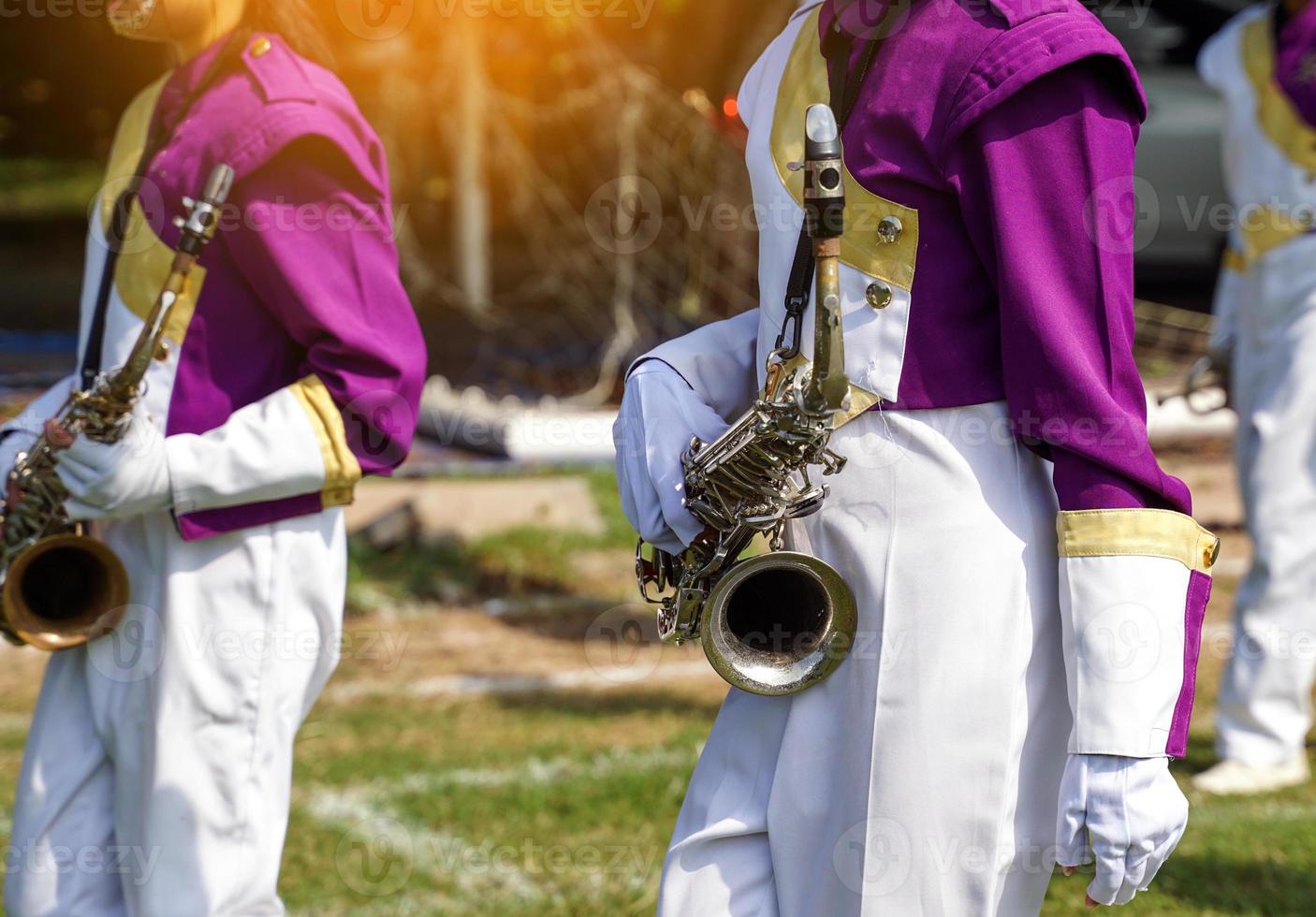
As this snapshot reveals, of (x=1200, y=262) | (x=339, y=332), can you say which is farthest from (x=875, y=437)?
(x=1200, y=262)

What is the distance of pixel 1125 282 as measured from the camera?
1.99 metres

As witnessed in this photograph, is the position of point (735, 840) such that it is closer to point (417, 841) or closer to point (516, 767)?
point (417, 841)

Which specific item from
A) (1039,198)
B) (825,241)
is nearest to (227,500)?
(825,241)

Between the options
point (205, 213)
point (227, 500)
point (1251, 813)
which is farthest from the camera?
point (1251, 813)

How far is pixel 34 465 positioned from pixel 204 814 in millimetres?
635

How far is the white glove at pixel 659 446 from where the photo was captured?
2.10m

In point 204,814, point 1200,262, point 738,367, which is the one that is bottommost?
point 1200,262

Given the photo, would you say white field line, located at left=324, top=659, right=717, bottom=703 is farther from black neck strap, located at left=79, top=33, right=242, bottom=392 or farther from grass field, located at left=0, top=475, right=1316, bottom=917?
black neck strap, located at left=79, top=33, right=242, bottom=392

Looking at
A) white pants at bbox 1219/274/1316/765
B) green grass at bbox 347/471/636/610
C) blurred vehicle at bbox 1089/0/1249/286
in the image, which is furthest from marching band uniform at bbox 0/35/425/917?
blurred vehicle at bbox 1089/0/1249/286

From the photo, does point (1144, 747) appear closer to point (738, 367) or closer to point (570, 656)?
point (738, 367)

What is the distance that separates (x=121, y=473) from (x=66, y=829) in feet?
2.04

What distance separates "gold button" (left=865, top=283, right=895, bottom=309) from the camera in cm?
204

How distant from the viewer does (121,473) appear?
2.54 m

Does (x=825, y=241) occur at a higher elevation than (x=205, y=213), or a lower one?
higher
